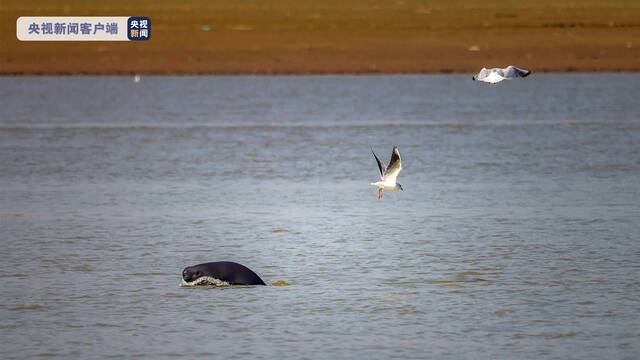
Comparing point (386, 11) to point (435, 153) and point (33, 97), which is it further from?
point (435, 153)

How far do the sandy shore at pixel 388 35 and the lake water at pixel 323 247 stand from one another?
338 ft

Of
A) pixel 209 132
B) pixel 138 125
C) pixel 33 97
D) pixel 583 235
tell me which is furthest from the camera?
pixel 33 97

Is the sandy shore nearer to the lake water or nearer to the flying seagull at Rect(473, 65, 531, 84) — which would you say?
the lake water

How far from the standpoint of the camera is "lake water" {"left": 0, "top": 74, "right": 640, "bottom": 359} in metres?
20.3

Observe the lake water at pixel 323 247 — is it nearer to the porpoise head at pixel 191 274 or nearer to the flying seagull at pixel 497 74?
the porpoise head at pixel 191 274

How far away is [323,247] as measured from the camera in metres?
28.9

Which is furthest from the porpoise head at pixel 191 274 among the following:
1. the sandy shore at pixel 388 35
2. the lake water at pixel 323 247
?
the sandy shore at pixel 388 35

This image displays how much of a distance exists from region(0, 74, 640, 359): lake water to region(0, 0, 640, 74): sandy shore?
10289 centimetres

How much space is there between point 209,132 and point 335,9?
126 metres

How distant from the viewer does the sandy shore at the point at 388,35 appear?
559 feet

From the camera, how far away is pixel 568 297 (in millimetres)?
23000

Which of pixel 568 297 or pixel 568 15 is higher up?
pixel 568 15

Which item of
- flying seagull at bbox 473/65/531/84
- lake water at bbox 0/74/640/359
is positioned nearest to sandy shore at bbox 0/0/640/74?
lake water at bbox 0/74/640/359

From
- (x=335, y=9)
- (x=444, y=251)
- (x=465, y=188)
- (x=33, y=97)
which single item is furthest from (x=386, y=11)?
(x=444, y=251)
